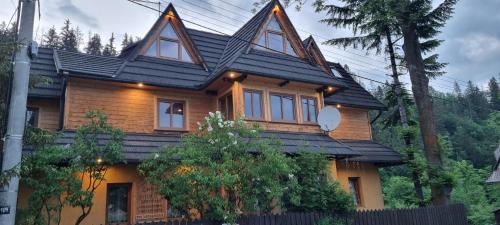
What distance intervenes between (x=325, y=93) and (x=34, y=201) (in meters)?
11.3

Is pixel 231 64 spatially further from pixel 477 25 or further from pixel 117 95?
pixel 477 25

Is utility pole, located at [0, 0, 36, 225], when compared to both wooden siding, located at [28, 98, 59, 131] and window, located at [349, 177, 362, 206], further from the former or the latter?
window, located at [349, 177, 362, 206]

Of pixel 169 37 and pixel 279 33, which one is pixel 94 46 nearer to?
pixel 169 37

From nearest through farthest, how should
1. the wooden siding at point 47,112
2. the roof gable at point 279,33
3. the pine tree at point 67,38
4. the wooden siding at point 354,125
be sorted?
the wooden siding at point 47,112 < the roof gable at point 279,33 < the wooden siding at point 354,125 < the pine tree at point 67,38

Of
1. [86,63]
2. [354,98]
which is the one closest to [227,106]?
[86,63]

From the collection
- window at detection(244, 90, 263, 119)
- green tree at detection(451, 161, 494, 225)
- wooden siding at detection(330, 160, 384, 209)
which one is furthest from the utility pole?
green tree at detection(451, 161, 494, 225)

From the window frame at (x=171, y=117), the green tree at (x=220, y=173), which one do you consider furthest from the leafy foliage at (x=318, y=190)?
the window frame at (x=171, y=117)

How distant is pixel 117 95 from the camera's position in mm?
12641

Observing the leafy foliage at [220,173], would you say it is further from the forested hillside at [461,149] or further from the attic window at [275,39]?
the forested hillside at [461,149]

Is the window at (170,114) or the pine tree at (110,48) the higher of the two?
the pine tree at (110,48)

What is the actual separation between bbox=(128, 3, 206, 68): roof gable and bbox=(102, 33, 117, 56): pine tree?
48.7 metres

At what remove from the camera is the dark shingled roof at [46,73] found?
39.5 ft

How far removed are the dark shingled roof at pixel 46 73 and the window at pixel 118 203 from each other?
12.1 ft

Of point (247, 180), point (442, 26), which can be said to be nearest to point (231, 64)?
point (247, 180)
